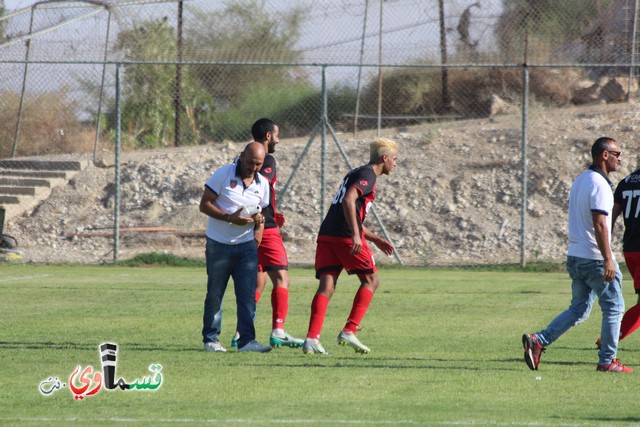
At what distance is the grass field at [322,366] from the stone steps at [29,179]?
31.1 feet

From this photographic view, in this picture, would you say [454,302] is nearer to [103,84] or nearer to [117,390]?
[117,390]

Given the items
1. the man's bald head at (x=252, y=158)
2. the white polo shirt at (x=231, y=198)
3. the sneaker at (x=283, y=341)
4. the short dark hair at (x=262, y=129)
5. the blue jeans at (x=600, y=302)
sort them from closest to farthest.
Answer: the blue jeans at (x=600, y=302) → the man's bald head at (x=252, y=158) → the white polo shirt at (x=231, y=198) → the sneaker at (x=283, y=341) → the short dark hair at (x=262, y=129)

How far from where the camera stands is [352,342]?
979 cm

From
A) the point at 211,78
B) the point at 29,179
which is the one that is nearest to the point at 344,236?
the point at 29,179

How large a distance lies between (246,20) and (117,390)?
2154cm

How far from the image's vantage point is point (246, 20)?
93.0 ft

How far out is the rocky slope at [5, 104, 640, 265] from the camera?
23188mm

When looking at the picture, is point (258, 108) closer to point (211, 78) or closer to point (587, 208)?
point (211, 78)

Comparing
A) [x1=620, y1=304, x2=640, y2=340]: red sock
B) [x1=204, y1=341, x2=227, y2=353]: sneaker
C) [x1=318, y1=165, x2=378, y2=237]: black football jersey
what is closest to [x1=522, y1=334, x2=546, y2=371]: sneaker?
[x1=620, y1=304, x2=640, y2=340]: red sock

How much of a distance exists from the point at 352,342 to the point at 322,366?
32.7 inches

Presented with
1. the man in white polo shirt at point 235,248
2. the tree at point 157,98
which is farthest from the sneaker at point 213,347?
the tree at point 157,98

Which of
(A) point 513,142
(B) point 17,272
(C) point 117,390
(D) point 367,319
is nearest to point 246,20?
(A) point 513,142

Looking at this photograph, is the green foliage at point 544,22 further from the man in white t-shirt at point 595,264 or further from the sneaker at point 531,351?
the sneaker at point 531,351

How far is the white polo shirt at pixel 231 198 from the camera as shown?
971 centimetres
